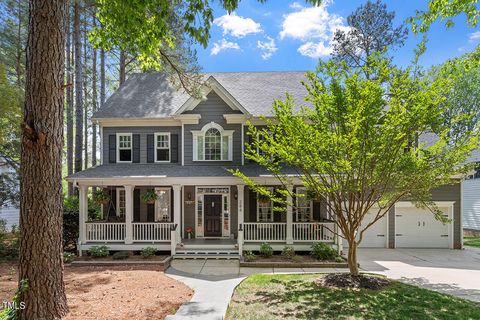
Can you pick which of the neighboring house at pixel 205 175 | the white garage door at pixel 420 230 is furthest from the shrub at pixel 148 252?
the white garage door at pixel 420 230

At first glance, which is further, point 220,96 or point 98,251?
point 220,96

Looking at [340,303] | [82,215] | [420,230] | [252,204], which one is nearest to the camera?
[340,303]

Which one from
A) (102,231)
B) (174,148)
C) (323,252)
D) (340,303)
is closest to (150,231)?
(102,231)

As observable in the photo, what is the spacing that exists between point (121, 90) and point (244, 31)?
25.6ft

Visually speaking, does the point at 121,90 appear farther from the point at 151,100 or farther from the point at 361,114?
the point at 361,114

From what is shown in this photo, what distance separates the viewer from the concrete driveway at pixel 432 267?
8.05 m

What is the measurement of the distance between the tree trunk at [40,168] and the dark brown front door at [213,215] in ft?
28.7

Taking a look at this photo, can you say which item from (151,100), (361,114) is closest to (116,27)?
(361,114)

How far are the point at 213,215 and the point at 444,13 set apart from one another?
34.6 feet

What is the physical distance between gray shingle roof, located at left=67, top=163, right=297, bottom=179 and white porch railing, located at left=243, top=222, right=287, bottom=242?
2.03 metres

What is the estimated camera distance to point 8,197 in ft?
48.4

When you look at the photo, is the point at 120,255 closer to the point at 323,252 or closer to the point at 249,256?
the point at 249,256

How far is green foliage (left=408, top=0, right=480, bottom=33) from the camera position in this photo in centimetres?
630

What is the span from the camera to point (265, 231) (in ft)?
39.5
